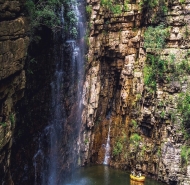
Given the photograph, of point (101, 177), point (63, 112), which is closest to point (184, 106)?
point (101, 177)

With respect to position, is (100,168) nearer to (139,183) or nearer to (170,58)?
(139,183)

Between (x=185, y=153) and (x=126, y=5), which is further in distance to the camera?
(x=126, y=5)

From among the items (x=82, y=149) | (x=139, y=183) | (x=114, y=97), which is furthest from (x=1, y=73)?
(x=114, y=97)

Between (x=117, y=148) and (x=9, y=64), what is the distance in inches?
459

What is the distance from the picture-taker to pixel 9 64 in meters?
8.27

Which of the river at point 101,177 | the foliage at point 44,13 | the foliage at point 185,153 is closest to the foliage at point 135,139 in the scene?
the river at point 101,177

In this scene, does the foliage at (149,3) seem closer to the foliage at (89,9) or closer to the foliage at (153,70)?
the foliage at (153,70)

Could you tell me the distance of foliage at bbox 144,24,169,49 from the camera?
17.3m

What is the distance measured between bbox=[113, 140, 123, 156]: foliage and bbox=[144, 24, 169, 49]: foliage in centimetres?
599

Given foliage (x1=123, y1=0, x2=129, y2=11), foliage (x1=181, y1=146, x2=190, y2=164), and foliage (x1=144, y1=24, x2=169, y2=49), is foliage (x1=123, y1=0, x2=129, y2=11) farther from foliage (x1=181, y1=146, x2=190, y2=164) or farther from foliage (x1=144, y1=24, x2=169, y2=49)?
foliage (x1=181, y1=146, x2=190, y2=164)

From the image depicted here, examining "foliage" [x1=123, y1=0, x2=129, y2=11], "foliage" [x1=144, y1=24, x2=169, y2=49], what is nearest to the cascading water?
"foliage" [x1=123, y1=0, x2=129, y2=11]

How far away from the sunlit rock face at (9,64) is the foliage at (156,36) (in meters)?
9.87

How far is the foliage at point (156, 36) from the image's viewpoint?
56.9 feet

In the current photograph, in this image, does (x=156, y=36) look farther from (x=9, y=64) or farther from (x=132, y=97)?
(x=9, y=64)
